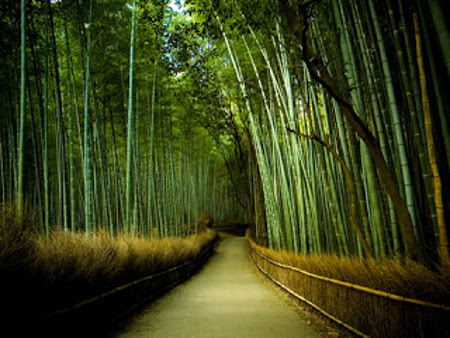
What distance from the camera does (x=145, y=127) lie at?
9734 millimetres

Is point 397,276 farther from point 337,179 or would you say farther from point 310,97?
point 310,97

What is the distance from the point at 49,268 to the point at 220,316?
1.86 metres

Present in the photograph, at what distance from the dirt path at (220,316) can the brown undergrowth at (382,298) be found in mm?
350

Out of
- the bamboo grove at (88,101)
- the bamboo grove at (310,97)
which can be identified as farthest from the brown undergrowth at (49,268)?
the bamboo grove at (310,97)

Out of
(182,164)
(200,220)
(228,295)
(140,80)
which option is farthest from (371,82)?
(200,220)

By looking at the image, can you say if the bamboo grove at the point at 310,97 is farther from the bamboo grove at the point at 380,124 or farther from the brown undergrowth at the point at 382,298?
the brown undergrowth at the point at 382,298

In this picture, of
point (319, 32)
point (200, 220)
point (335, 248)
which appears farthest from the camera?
point (200, 220)

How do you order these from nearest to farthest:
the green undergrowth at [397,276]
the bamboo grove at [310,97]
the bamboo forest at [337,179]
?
the green undergrowth at [397,276], the bamboo forest at [337,179], the bamboo grove at [310,97]

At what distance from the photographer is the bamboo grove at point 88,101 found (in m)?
4.76

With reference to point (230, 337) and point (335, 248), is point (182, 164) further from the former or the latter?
point (230, 337)

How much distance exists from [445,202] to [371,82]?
1174 mm

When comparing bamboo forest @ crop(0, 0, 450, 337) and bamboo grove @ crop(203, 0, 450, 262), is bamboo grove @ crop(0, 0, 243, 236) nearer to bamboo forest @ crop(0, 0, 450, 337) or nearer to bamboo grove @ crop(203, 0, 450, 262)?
bamboo forest @ crop(0, 0, 450, 337)

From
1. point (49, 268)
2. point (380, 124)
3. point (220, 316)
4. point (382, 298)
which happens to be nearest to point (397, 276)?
point (382, 298)

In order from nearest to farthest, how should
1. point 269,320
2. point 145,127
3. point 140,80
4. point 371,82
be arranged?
point 371,82 → point 269,320 → point 140,80 → point 145,127
